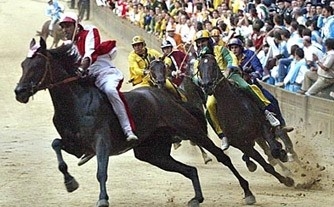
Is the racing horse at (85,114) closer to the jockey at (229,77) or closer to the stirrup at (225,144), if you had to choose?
the stirrup at (225,144)

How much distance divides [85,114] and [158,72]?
3.90 m

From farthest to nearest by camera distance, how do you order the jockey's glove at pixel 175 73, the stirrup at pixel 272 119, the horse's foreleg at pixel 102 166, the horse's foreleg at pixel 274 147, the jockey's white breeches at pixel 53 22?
1. the jockey's white breeches at pixel 53 22
2. the jockey's glove at pixel 175 73
3. the stirrup at pixel 272 119
4. the horse's foreleg at pixel 274 147
5. the horse's foreleg at pixel 102 166

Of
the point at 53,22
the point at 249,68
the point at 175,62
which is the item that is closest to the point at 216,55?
the point at 249,68

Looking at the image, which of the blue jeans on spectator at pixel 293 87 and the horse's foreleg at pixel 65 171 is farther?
the blue jeans on spectator at pixel 293 87

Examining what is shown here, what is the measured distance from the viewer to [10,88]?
26.2 meters

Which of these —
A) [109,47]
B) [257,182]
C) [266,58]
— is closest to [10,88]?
[266,58]

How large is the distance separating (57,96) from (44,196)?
71.7 inches

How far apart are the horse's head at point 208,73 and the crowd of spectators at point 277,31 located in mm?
4012

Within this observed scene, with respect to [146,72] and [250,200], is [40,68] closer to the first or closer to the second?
[250,200]

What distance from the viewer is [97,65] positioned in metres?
11.7

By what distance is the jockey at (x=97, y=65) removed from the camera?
11500 millimetres

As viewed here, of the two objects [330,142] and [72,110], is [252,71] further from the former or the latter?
[72,110]

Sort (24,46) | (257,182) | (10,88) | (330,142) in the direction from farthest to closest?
(24,46) < (10,88) < (330,142) < (257,182)

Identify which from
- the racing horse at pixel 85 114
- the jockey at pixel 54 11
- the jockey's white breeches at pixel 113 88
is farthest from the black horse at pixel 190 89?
the jockey at pixel 54 11
